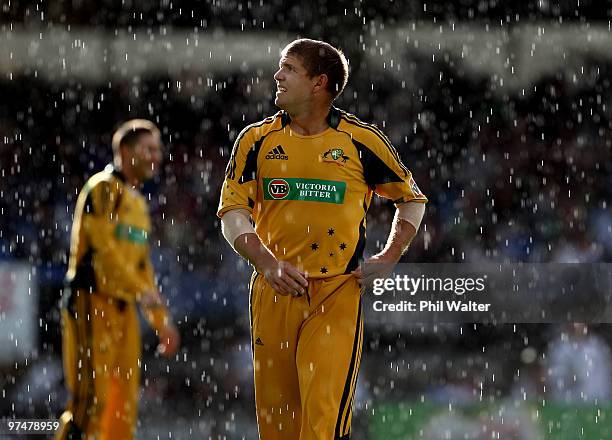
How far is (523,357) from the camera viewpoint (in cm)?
687

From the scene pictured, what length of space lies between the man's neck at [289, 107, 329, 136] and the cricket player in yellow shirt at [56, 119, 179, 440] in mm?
1726

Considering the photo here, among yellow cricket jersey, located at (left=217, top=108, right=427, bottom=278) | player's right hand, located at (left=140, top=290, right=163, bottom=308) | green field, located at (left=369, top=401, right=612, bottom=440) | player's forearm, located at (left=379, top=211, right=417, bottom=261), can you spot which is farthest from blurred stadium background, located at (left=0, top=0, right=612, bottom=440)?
yellow cricket jersey, located at (left=217, top=108, right=427, bottom=278)

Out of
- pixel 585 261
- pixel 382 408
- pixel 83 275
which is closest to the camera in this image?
pixel 83 275

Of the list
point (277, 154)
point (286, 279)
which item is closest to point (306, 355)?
point (286, 279)

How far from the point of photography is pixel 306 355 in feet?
11.4

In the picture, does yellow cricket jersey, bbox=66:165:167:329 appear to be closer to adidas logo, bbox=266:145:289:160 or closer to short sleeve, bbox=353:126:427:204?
adidas logo, bbox=266:145:289:160

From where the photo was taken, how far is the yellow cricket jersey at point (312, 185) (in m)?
3.54

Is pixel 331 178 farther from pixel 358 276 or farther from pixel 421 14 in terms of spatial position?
pixel 421 14

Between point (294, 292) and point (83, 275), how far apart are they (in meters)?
2.04

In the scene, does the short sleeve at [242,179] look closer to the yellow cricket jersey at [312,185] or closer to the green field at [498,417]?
the yellow cricket jersey at [312,185]

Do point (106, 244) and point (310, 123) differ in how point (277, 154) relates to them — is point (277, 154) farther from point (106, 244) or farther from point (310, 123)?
point (106, 244)

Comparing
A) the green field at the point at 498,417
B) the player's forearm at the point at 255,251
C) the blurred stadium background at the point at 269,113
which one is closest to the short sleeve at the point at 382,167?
the player's forearm at the point at 255,251

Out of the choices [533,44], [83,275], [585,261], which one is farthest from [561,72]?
[83,275]

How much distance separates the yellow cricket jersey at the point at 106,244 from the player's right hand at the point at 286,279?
189cm
